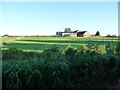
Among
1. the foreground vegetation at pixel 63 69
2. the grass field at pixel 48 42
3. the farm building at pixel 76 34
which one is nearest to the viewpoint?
the foreground vegetation at pixel 63 69

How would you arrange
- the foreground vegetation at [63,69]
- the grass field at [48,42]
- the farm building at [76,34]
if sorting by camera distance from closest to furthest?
1. the foreground vegetation at [63,69]
2. the grass field at [48,42]
3. the farm building at [76,34]

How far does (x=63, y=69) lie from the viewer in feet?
11.0

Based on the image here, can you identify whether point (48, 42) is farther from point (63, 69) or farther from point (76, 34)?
point (63, 69)

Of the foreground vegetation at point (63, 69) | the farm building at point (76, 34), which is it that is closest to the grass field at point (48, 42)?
the farm building at point (76, 34)

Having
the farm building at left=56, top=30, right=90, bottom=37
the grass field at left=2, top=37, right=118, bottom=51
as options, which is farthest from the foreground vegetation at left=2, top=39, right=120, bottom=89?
the farm building at left=56, top=30, right=90, bottom=37

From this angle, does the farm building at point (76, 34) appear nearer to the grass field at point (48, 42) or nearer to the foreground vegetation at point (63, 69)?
the grass field at point (48, 42)

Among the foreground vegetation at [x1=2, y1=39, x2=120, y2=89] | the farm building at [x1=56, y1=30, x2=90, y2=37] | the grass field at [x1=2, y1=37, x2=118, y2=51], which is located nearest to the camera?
the foreground vegetation at [x1=2, y1=39, x2=120, y2=89]

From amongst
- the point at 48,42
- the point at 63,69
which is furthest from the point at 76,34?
the point at 63,69

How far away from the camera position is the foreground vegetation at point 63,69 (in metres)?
3.12

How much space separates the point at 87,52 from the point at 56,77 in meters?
1.30

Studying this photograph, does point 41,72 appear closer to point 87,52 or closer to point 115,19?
point 87,52

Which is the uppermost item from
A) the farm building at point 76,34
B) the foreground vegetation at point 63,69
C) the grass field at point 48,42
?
the farm building at point 76,34

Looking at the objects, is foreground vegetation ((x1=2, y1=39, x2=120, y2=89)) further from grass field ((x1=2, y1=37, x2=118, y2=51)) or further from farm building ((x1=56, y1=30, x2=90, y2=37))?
farm building ((x1=56, y1=30, x2=90, y2=37))

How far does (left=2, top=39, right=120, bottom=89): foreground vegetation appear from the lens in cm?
312
